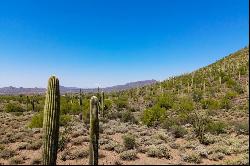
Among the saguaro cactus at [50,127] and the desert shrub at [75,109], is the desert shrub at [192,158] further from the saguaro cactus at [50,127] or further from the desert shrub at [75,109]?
the desert shrub at [75,109]

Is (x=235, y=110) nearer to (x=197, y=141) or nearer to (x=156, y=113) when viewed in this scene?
(x=156, y=113)

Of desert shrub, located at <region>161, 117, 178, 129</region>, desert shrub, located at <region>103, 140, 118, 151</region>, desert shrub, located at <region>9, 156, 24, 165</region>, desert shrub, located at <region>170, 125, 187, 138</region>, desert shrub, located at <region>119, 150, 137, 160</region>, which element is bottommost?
desert shrub, located at <region>9, 156, 24, 165</region>

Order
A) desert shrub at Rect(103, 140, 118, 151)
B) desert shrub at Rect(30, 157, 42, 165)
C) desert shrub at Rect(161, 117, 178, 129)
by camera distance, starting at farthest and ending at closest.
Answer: desert shrub at Rect(161, 117, 178, 129)
desert shrub at Rect(103, 140, 118, 151)
desert shrub at Rect(30, 157, 42, 165)

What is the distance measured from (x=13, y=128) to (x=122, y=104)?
1343 cm

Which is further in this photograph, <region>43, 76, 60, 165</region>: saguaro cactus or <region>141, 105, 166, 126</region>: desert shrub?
<region>141, 105, 166, 126</region>: desert shrub

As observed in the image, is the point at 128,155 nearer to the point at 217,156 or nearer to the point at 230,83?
the point at 217,156

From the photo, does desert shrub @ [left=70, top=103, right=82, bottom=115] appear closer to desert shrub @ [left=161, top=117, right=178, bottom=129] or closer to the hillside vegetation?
the hillside vegetation

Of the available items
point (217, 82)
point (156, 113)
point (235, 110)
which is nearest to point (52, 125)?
point (156, 113)

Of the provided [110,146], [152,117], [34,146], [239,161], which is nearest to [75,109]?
[152,117]

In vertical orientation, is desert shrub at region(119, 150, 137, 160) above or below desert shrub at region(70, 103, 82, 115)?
below

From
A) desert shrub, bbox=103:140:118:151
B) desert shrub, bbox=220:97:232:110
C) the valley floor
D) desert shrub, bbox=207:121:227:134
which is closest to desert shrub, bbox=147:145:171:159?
the valley floor

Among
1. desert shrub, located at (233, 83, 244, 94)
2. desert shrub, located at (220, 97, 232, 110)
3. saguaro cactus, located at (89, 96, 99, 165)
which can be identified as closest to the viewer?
saguaro cactus, located at (89, 96, 99, 165)

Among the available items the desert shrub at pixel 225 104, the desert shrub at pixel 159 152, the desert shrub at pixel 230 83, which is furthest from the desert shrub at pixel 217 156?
the desert shrub at pixel 230 83

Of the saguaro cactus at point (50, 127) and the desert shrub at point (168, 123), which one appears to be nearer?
the saguaro cactus at point (50, 127)
